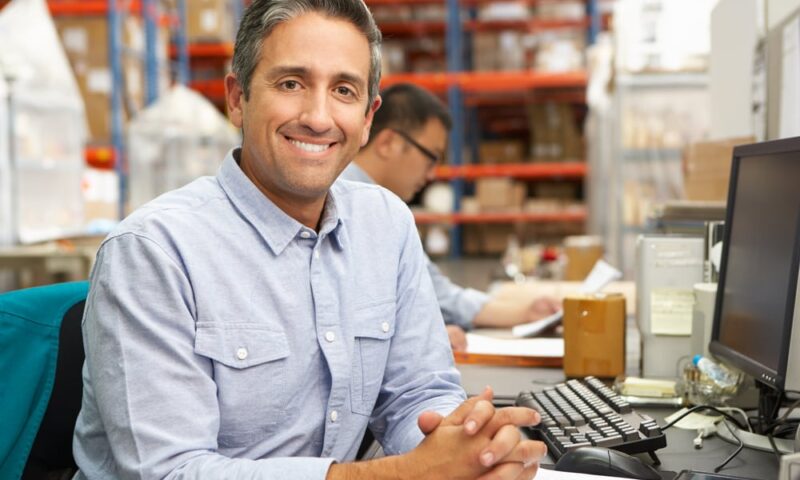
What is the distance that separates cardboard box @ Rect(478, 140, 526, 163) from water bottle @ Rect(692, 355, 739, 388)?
27.2 feet

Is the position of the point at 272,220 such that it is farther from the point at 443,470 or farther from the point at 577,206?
the point at 577,206

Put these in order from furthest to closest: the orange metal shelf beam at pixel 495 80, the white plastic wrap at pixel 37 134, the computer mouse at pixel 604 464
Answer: the orange metal shelf beam at pixel 495 80, the white plastic wrap at pixel 37 134, the computer mouse at pixel 604 464

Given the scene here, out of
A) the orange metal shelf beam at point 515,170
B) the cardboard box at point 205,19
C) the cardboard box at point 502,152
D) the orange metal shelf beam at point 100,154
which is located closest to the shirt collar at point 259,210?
the orange metal shelf beam at point 100,154

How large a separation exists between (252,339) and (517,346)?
3.44 ft

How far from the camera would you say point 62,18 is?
7156mm

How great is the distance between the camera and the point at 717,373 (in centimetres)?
139

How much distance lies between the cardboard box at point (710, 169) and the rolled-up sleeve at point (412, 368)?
3.73 feet

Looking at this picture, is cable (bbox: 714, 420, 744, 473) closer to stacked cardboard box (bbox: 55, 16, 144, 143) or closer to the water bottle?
the water bottle

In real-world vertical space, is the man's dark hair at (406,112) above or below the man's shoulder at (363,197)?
above

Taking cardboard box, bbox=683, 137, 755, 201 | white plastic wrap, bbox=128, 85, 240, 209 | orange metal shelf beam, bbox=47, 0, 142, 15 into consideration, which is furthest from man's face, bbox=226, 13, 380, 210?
orange metal shelf beam, bbox=47, 0, 142, 15

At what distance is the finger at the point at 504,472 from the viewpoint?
93cm

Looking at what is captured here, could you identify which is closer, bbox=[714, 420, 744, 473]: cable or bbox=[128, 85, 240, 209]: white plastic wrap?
bbox=[714, 420, 744, 473]: cable

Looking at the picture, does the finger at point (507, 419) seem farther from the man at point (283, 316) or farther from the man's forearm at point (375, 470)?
the man's forearm at point (375, 470)

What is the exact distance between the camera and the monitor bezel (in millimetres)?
1103
